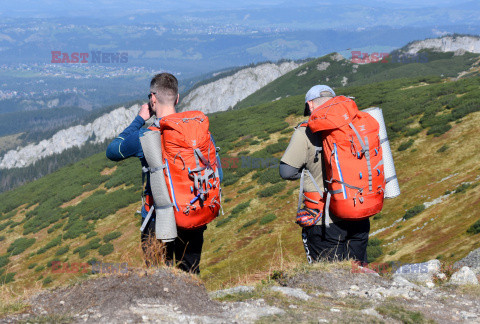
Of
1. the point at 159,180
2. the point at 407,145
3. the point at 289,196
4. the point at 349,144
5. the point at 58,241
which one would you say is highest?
the point at 349,144

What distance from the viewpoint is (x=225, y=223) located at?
87.6 feet

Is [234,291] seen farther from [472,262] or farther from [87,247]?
[87,247]

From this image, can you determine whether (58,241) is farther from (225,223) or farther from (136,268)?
(136,268)

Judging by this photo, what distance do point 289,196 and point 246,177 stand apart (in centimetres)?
1022

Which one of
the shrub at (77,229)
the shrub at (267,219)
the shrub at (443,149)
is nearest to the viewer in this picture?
the shrub at (267,219)

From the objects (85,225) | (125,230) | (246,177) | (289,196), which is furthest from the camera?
(85,225)

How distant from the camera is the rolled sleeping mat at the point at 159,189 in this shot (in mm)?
5637

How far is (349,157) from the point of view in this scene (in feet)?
19.2

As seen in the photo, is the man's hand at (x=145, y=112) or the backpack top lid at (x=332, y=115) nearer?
the backpack top lid at (x=332, y=115)

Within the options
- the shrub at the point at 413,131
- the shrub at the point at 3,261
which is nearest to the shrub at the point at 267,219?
the shrub at the point at 413,131

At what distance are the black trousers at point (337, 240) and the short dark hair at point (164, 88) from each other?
3134 mm

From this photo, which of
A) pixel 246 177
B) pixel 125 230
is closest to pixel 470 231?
pixel 246 177

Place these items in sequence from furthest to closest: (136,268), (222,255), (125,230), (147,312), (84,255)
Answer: (125,230), (84,255), (222,255), (136,268), (147,312)

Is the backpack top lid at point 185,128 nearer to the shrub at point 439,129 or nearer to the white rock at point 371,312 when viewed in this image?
the white rock at point 371,312
